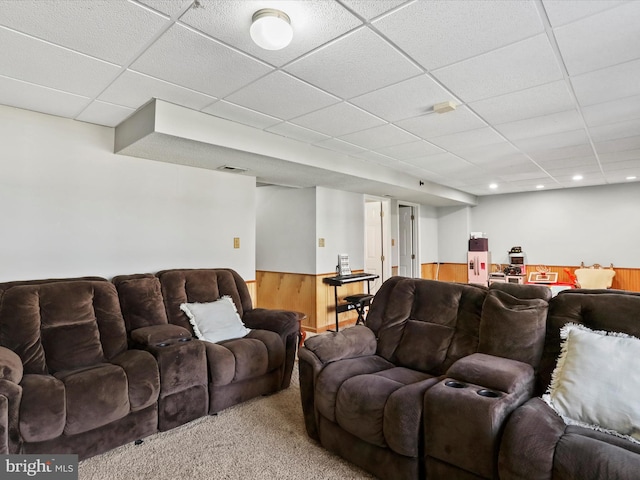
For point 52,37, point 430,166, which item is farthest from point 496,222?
point 52,37

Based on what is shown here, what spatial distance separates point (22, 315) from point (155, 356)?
92cm

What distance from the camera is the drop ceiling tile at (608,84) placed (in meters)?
2.29

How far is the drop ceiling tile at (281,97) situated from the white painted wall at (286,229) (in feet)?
7.90

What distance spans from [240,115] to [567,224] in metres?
6.86

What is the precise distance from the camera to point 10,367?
1.97m

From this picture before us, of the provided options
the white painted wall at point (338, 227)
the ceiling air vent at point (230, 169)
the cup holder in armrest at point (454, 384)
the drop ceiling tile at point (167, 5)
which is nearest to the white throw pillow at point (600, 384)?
the cup holder in armrest at point (454, 384)

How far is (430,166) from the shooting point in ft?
16.4

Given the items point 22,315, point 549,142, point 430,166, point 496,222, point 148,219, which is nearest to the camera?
point 22,315

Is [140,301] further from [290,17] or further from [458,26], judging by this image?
[458,26]

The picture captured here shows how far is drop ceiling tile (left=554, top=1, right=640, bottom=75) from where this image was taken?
1743 mm

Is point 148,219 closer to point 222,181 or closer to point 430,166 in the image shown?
point 222,181

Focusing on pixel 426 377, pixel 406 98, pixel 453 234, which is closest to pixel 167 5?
Result: pixel 406 98

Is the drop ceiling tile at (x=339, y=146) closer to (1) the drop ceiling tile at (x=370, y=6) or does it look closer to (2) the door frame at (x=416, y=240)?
(1) the drop ceiling tile at (x=370, y=6)

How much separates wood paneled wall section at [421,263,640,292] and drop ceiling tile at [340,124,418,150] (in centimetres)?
461
